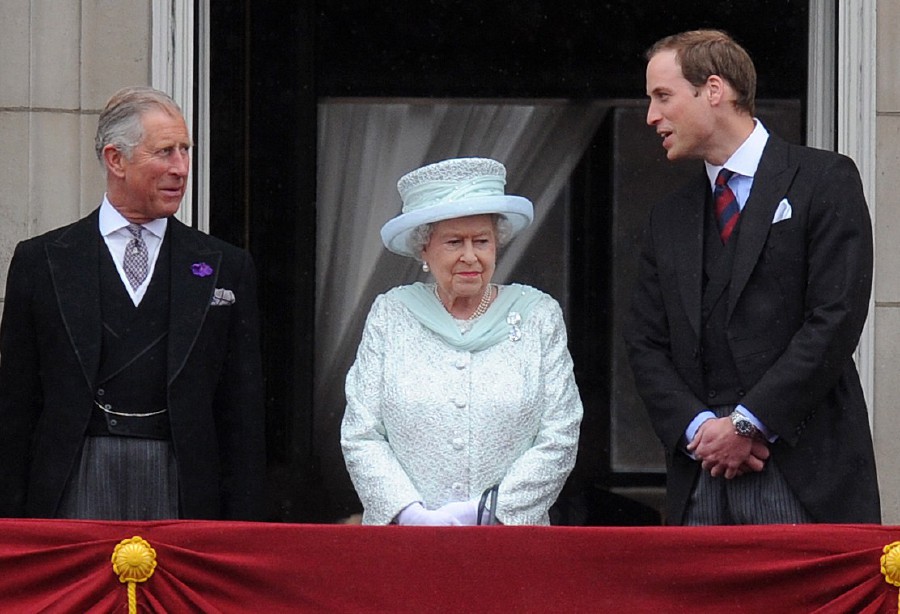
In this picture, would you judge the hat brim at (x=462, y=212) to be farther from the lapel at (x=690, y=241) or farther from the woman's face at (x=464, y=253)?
the lapel at (x=690, y=241)

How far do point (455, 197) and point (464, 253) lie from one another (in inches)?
5.7

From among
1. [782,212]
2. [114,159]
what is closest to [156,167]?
[114,159]

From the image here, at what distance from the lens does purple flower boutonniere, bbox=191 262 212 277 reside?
427 cm

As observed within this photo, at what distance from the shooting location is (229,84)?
20.9ft

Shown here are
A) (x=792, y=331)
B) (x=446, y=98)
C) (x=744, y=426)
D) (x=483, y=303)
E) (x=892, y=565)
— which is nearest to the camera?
(x=892, y=565)

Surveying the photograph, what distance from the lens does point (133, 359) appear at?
4.18 m

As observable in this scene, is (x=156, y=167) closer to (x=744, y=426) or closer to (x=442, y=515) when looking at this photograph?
(x=442, y=515)

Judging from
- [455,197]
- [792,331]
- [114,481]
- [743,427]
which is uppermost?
[455,197]

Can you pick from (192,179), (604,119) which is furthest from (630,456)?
(192,179)

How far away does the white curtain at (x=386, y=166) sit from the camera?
6.87 m

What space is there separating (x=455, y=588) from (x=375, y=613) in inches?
7.1

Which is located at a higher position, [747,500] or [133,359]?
[133,359]

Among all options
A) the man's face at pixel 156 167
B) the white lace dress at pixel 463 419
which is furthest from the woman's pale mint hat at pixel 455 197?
the man's face at pixel 156 167

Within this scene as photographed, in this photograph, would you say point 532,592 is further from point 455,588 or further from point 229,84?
point 229,84
